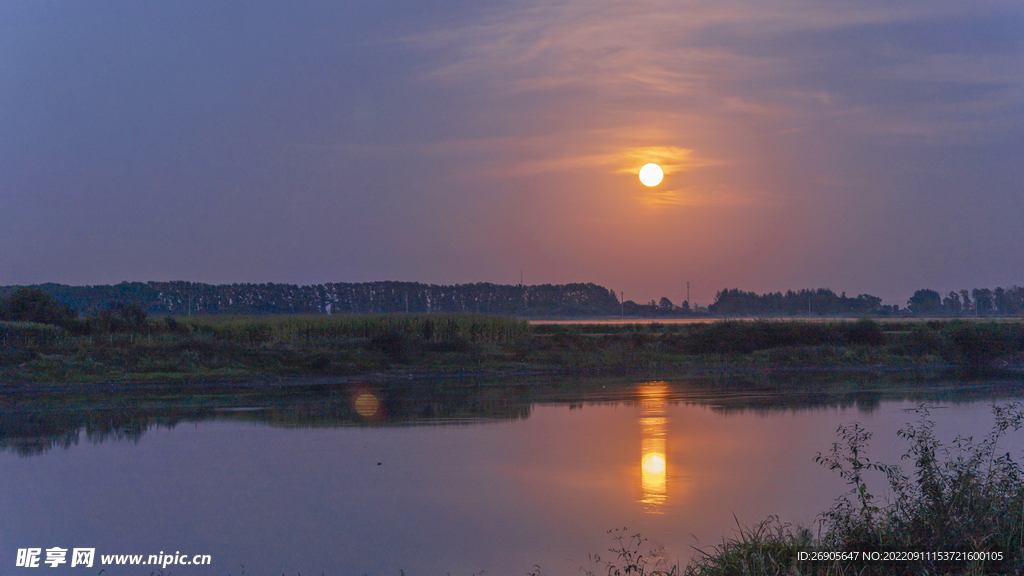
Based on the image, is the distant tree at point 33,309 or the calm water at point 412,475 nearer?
the calm water at point 412,475

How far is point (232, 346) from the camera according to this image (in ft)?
91.2

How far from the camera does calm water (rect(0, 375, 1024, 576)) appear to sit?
8.12 meters

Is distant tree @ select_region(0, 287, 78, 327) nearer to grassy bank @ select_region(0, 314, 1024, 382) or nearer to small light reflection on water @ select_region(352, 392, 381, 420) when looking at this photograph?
grassy bank @ select_region(0, 314, 1024, 382)

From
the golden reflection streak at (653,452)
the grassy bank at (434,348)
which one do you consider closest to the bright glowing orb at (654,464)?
the golden reflection streak at (653,452)

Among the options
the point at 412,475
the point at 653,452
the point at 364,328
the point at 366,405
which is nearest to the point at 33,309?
the point at 364,328

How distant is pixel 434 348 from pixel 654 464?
63.9 ft

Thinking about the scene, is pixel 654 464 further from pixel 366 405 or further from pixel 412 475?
pixel 366 405

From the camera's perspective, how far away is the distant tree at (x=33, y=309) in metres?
31.7

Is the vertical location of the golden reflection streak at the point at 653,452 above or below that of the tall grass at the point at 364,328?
below

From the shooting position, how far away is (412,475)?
11258 millimetres

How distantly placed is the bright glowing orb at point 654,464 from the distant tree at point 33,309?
91.1 ft

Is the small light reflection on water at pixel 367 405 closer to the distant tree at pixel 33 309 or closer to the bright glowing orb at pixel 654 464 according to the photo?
the bright glowing orb at pixel 654 464

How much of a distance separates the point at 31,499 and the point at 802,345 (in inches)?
1269

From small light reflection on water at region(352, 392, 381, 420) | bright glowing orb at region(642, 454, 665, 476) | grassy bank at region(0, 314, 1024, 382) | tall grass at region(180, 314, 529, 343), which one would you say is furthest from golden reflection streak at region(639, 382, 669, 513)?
tall grass at region(180, 314, 529, 343)
